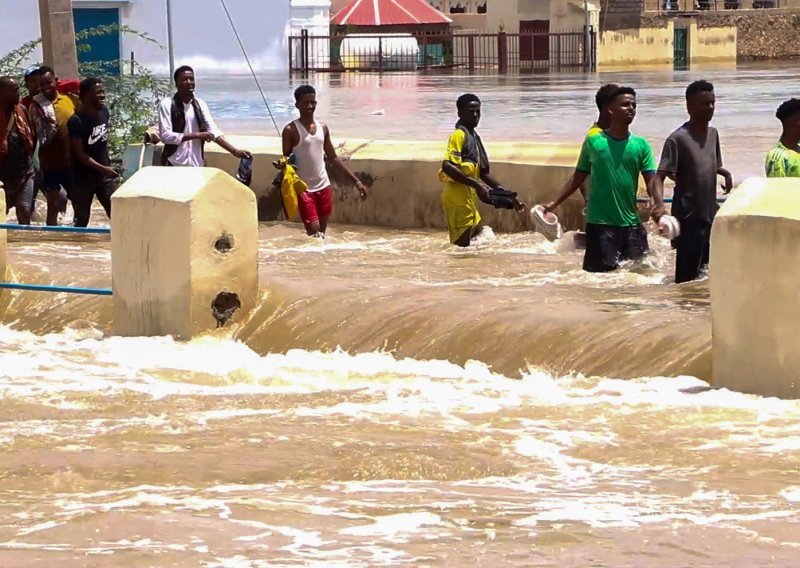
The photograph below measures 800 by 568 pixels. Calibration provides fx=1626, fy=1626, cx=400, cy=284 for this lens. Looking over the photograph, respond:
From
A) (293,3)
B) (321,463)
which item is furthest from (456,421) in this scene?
(293,3)

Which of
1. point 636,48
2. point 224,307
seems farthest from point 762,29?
point 224,307

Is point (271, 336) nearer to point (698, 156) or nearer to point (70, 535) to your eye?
point (698, 156)

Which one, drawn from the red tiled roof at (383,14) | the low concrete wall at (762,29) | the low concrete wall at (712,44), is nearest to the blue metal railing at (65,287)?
the red tiled roof at (383,14)

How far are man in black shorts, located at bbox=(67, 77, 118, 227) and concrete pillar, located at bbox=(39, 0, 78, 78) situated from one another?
11.9 feet

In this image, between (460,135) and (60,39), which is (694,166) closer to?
(460,135)

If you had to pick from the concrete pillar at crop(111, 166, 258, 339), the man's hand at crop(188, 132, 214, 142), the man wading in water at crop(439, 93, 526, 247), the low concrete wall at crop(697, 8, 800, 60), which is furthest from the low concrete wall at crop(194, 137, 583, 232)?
the low concrete wall at crop(697, 8, 800, 60)

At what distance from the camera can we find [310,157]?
42.3ft

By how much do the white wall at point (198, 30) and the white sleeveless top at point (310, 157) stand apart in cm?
2329

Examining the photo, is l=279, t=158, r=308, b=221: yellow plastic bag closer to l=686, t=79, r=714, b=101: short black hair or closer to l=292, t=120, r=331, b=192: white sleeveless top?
l=292, t=120, r=331, b=192: white sleeveless top

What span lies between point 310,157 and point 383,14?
4204 cm

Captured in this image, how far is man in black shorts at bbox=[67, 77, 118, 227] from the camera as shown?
12969mm

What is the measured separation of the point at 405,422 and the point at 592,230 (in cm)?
297

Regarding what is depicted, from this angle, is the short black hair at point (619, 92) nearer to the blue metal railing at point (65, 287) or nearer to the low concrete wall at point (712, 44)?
the blue metal railing at point (65, 287)

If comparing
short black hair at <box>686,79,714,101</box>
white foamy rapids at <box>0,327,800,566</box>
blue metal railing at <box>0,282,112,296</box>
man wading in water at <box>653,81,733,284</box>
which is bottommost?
white foamy rapids at <box>0,327,800,566</box>
